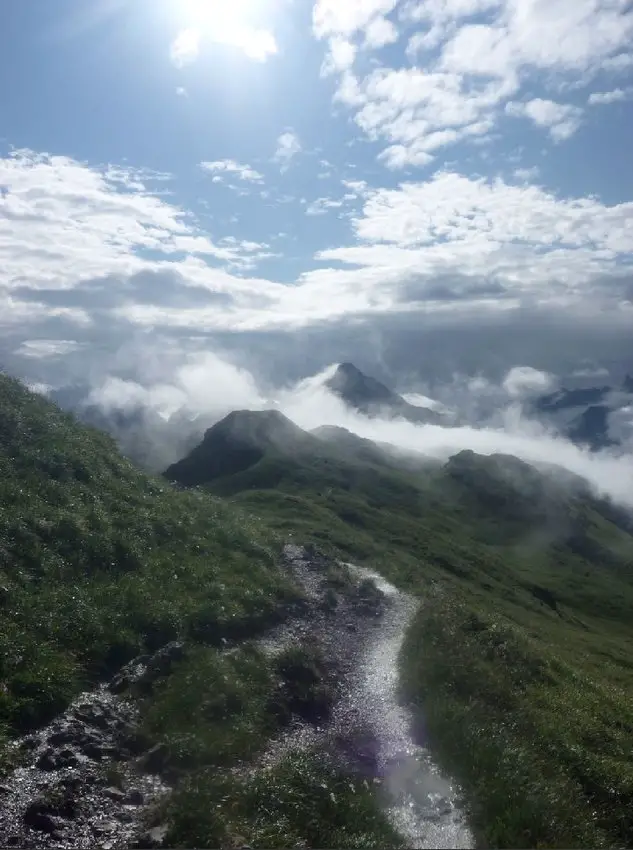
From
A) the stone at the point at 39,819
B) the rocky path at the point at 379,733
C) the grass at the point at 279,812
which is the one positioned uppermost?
the stone at the point at 39,819

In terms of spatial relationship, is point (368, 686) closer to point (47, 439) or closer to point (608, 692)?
point (608, 692)

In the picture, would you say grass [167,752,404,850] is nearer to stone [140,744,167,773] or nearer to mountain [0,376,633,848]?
mountain [0,376,633,848]

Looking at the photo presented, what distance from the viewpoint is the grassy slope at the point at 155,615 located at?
54.4 ft

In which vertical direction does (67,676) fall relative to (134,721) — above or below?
above

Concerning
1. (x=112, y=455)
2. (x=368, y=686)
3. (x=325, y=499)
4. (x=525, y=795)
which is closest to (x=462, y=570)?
(x=325, y=499)

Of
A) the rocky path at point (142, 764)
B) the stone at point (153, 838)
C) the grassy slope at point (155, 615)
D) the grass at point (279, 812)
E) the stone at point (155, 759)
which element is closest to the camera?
the stone at point (153, 838)

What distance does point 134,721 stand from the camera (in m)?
20.4

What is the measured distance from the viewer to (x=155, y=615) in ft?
87.5

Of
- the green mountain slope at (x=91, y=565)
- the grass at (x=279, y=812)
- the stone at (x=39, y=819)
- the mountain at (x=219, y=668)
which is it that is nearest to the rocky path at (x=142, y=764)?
the stone at (x=39, y=819)

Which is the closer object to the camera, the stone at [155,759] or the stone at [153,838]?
the stone at [153,838]

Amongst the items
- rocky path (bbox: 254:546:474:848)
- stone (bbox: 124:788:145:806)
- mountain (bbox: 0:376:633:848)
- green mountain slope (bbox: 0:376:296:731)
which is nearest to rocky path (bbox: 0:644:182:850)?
stone (bbox: 124:788:145:806)

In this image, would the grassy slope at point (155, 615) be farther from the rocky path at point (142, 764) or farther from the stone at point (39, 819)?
the stone at point (39, 819)

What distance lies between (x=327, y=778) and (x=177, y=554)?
706 inches

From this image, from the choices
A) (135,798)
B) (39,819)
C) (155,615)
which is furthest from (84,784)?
(155,615)
